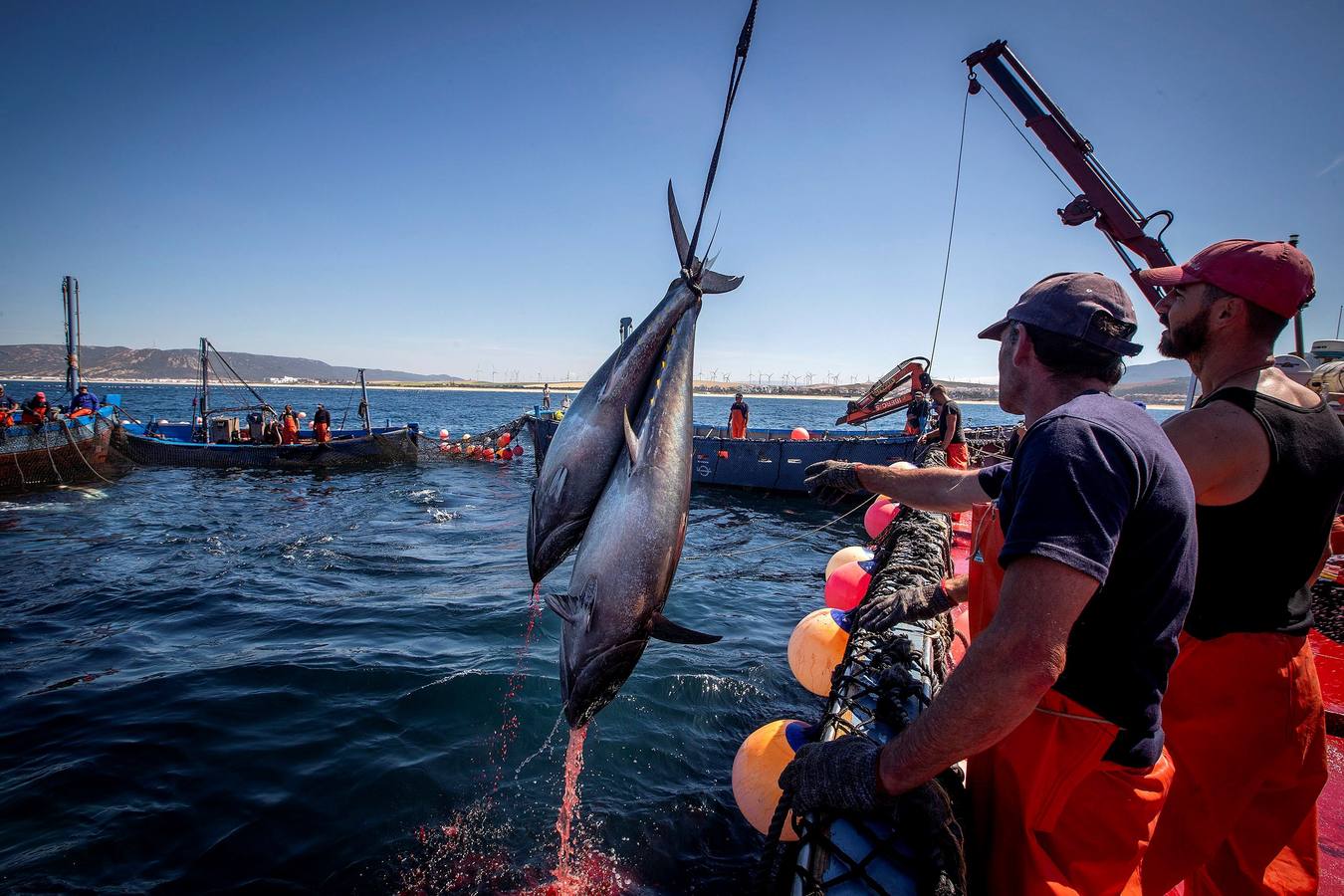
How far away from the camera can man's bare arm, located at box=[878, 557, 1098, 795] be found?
148 cm

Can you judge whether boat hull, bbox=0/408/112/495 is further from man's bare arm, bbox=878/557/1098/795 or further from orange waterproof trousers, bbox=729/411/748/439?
man's bare arm, bbox=878/557/1098/795

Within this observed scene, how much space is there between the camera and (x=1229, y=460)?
232 centimetres

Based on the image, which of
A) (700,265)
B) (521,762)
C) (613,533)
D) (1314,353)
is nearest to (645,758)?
(521,762)

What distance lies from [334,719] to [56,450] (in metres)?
20.1

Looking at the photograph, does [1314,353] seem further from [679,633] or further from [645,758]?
[679,633]

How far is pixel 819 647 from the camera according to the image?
488 cm

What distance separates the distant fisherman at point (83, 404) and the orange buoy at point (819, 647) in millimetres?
25416

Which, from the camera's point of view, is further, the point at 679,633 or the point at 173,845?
the point at 173,845

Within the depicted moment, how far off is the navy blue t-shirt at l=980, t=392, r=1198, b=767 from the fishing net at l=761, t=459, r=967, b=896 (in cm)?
59

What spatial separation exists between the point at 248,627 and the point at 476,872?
6.16 meters

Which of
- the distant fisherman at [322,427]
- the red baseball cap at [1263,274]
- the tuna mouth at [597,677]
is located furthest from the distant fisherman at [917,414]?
the distant fisherman at [322,427]

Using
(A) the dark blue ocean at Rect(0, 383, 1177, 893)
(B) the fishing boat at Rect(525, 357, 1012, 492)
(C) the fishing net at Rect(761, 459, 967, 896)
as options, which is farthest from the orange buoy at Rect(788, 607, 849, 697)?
(B) the fishing boat at Rect(525, 357, 1012, 492)

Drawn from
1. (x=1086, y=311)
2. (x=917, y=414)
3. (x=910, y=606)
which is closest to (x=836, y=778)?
(x=1086, y=311)

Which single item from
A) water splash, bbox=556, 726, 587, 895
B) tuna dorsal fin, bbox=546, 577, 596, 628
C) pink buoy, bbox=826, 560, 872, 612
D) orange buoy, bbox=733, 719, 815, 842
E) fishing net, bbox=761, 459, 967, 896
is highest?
tuna dorsal fin, bbox=546, 577, 596, 628
